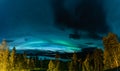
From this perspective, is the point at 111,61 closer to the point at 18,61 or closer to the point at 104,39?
the point at 104,39

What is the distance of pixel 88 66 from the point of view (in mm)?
172875

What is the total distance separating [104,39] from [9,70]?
68850 millimetres

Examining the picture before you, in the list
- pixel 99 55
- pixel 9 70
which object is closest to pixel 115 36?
pixel 99 55

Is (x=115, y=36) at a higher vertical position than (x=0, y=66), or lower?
higher

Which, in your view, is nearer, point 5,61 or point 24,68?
point 5,61

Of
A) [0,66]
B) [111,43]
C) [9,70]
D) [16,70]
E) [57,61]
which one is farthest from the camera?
[57,61]

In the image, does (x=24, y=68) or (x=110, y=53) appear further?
(x=24, y=68)

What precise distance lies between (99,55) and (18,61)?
53.5 metres

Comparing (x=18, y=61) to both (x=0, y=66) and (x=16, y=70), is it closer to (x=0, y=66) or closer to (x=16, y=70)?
(x=16, y=70)

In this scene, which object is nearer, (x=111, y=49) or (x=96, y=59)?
(x=111, y=49)

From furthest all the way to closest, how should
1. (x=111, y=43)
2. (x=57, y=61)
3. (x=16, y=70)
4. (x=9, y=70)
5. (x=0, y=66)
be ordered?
(x=57, y=61), (x=16, y=70), (x=9, y=70), (x=0, y=66), (x=111, y=43)

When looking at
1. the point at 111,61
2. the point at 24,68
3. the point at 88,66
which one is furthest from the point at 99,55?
the point at 24,68

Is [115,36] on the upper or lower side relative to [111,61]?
upper

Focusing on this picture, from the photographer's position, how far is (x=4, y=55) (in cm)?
15275
